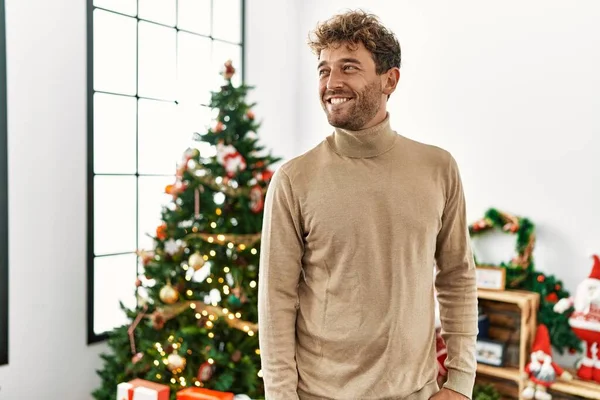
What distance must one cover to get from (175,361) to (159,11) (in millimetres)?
1935

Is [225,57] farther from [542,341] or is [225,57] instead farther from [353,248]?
[353,248]

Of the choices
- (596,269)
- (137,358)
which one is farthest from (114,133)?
(596,269)

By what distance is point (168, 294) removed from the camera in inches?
95.3

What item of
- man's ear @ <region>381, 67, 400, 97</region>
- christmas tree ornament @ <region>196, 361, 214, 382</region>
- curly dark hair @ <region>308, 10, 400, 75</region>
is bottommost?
christmas tree ornament @ <region>196, 361, 214, 382</region>

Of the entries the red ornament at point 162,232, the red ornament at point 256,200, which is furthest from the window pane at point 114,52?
the red ornament at point 256,200

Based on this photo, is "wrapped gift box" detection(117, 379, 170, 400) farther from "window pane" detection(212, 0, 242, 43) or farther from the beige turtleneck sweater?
"window pane" detection(212, 0, 242, 43)

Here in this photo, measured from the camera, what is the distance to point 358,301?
1.32 metres

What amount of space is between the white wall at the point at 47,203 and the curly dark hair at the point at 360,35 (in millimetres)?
1647

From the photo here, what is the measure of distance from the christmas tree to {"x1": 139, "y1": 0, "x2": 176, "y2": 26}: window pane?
866mm

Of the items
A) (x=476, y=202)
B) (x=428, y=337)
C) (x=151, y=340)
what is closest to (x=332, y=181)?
(x=428, y=337)

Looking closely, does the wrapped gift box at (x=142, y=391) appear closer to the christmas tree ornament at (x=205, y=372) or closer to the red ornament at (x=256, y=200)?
the christmas tree ornament at (x=205, y=372)

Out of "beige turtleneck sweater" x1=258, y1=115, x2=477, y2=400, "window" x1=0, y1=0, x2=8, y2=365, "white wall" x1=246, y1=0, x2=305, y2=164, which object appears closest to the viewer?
"beige turtleneck sweater" x1=258, y1=115, x2=477, y2=400

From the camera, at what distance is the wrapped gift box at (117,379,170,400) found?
89.2 inches

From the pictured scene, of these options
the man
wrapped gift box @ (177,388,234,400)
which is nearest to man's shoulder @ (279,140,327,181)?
the man
